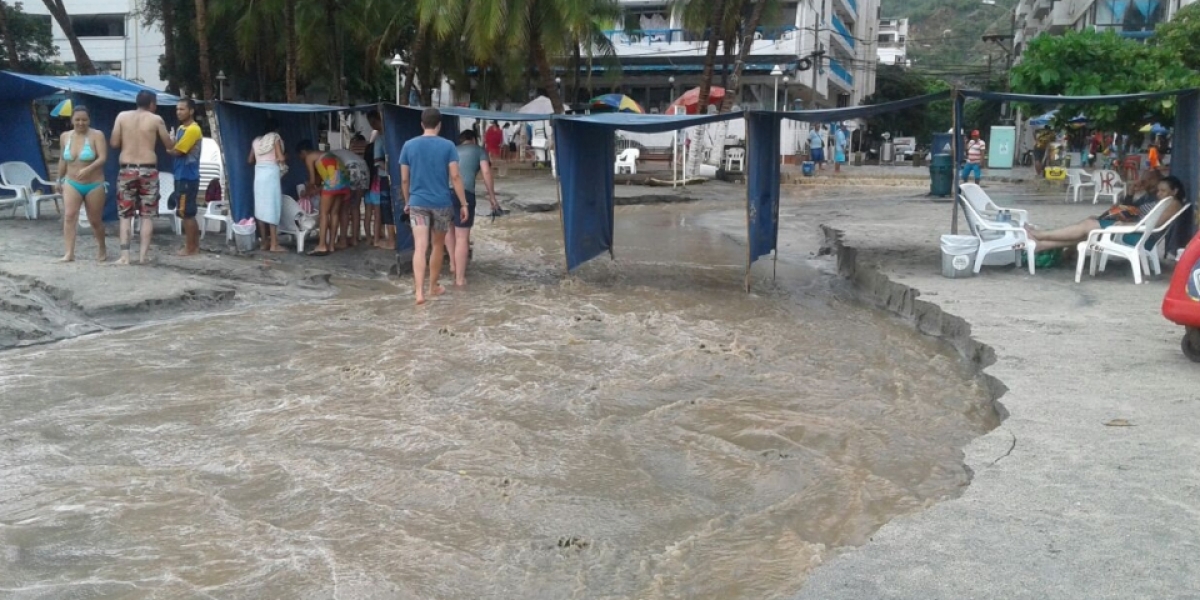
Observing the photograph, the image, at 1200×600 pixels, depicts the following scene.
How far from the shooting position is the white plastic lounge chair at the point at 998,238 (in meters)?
10.9

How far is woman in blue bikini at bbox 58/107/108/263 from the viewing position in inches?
382

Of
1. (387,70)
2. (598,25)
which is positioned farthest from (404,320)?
(387,70)

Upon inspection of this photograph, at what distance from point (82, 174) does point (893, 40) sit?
10289cm

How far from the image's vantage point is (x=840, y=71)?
169ft

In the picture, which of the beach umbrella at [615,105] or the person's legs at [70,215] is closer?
the person's legs at [70,215]

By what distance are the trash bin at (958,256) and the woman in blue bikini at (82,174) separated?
27.8ft

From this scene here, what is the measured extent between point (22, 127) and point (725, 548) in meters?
12.8

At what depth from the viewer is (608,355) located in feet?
26.4

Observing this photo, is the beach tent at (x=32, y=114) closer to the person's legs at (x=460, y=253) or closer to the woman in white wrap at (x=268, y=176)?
the woman in white wrap at (x=268, y=176)

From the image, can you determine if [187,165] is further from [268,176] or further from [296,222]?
[296,222]

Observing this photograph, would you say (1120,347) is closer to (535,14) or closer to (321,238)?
(321,238)

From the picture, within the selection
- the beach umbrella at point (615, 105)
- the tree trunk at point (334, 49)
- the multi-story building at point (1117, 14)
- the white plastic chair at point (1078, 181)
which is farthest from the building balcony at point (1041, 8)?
the tree trunk at point (334, 49)

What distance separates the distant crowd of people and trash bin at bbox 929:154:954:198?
13.7 m

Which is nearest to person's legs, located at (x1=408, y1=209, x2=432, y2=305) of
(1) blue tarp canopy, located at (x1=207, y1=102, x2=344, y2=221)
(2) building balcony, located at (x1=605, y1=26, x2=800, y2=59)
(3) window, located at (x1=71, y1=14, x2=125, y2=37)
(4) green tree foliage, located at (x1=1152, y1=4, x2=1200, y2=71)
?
(1) blue tarp canopy, located at (x1=207, y1=102, x2=344, y2=221)
